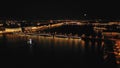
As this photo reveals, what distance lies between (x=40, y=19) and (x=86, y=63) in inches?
1460

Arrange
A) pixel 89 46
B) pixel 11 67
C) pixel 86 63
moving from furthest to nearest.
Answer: pixel 89 46, pixel 86 63, pixel 11 67

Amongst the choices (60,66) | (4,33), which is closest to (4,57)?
(60,66)

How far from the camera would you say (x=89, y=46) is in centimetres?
2112

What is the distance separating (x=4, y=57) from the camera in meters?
17.2

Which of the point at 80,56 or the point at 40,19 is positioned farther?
the point at 40,19

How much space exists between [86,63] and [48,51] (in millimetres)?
4584

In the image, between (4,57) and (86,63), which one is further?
(4,57)

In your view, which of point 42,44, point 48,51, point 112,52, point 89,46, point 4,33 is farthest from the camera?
point 4,33

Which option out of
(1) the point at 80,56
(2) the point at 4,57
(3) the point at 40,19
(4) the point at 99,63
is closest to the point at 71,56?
(1) the point at 80,56

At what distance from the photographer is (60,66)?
14656mm

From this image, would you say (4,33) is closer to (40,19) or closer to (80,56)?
(80,56)

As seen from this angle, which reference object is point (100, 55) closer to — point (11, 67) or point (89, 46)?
point (89, 46)

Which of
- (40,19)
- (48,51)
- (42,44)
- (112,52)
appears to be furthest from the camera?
(40,19)

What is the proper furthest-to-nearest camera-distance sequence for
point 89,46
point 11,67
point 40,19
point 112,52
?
1. point 40,19
2. point 89,46
3. point 112,52
4. point 11,67
